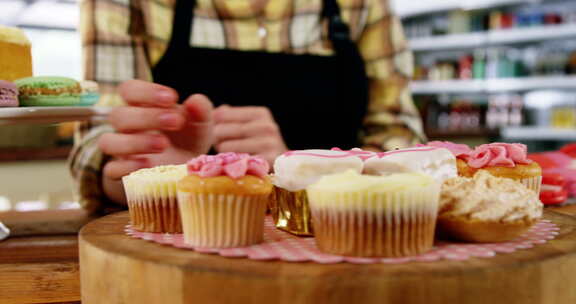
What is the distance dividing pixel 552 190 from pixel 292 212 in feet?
2.48

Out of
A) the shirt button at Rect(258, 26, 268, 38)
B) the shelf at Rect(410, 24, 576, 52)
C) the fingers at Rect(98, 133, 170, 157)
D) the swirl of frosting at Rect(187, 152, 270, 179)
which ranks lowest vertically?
the fingers at Rect(98, 133, 170, 157)

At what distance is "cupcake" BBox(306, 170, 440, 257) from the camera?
26.6 inches

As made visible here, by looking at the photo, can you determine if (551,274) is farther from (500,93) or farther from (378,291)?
(500,93)

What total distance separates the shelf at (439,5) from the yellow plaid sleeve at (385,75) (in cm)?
335

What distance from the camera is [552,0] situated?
510cm

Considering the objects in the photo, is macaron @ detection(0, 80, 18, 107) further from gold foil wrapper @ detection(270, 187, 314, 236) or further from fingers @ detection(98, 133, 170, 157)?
gold foil wrapper @ detection(270, 187, 314, 236)

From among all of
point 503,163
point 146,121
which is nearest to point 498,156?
point 503,163

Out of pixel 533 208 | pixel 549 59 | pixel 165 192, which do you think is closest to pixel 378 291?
pixel 533 208

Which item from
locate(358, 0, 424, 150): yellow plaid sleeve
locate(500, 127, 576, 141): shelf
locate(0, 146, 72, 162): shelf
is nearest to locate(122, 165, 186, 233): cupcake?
locate(358, 0, 424, 150): yellow plaid sleeve

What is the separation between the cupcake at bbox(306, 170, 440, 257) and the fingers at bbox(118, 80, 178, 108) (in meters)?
0.51

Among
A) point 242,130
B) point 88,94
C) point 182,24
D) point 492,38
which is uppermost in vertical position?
point 492,38

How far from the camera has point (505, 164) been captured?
1.01 metres

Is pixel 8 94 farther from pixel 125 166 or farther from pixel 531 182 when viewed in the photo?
pixel 531 182

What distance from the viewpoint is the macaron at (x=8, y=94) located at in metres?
0.99
